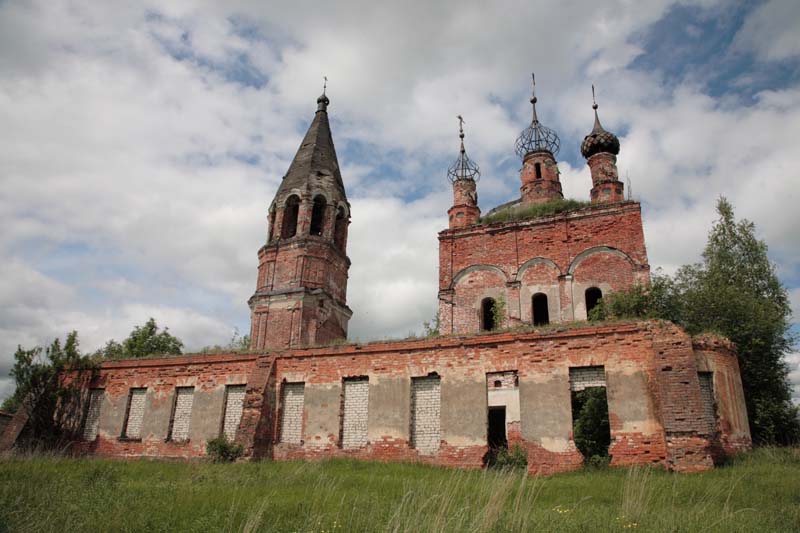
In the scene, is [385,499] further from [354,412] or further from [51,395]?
[51,395]

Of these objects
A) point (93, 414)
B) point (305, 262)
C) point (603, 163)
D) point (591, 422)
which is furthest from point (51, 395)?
point (603, 163)

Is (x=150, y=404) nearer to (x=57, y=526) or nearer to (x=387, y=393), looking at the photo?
(x=387, y=393)

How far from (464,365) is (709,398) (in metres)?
5.58

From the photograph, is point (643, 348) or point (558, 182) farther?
point (558, 182)

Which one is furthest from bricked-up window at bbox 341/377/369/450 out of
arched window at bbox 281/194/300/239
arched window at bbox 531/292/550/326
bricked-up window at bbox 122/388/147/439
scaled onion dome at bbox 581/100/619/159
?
scaled onion dome at bbox 581/100/619/159

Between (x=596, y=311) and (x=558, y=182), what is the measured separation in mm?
8303

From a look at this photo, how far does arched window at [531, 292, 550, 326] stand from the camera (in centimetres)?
1995

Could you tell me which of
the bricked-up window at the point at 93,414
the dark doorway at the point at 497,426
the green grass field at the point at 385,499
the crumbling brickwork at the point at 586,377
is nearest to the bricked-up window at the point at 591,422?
the crumbling brickwork at the point at 586,377

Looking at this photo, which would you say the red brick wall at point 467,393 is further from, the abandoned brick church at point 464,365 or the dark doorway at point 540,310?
the dark doorway at point 540,310

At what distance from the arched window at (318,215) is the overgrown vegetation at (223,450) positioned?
420 inches

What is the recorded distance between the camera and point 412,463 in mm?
12797

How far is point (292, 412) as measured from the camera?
1489cm

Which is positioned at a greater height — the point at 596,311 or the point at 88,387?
the point at 596,311

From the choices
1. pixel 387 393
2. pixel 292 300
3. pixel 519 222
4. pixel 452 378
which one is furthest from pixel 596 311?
pixel 292 300
